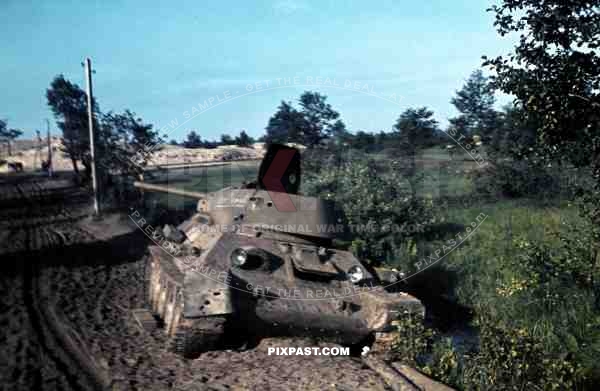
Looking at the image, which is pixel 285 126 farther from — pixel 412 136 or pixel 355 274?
pixel 355 274

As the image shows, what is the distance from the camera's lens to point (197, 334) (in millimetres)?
7277

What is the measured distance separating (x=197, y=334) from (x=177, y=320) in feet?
1.58

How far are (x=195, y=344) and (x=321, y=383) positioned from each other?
159 centimetres

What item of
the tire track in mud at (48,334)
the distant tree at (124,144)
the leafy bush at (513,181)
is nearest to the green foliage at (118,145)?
the distant tree at (124,144)

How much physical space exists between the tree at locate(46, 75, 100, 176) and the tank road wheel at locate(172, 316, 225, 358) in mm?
20827

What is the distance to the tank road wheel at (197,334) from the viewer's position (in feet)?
23.6

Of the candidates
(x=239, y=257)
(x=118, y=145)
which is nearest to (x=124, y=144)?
(x=118, y=145)

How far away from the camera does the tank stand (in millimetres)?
7555

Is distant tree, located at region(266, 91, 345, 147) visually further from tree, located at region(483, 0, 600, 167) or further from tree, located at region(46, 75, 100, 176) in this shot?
tree, located at region(46, 75, 100, 176)

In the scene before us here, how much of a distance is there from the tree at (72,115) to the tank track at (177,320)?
60.3ft

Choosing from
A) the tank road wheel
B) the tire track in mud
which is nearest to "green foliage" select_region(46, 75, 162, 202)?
the tire track in mud

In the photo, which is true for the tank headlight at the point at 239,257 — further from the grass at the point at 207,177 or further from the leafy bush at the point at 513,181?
the leafy bush at the point at 513,181

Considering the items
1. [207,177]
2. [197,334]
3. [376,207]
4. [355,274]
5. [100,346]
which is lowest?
[100,346]

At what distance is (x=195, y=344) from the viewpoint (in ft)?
24.5
